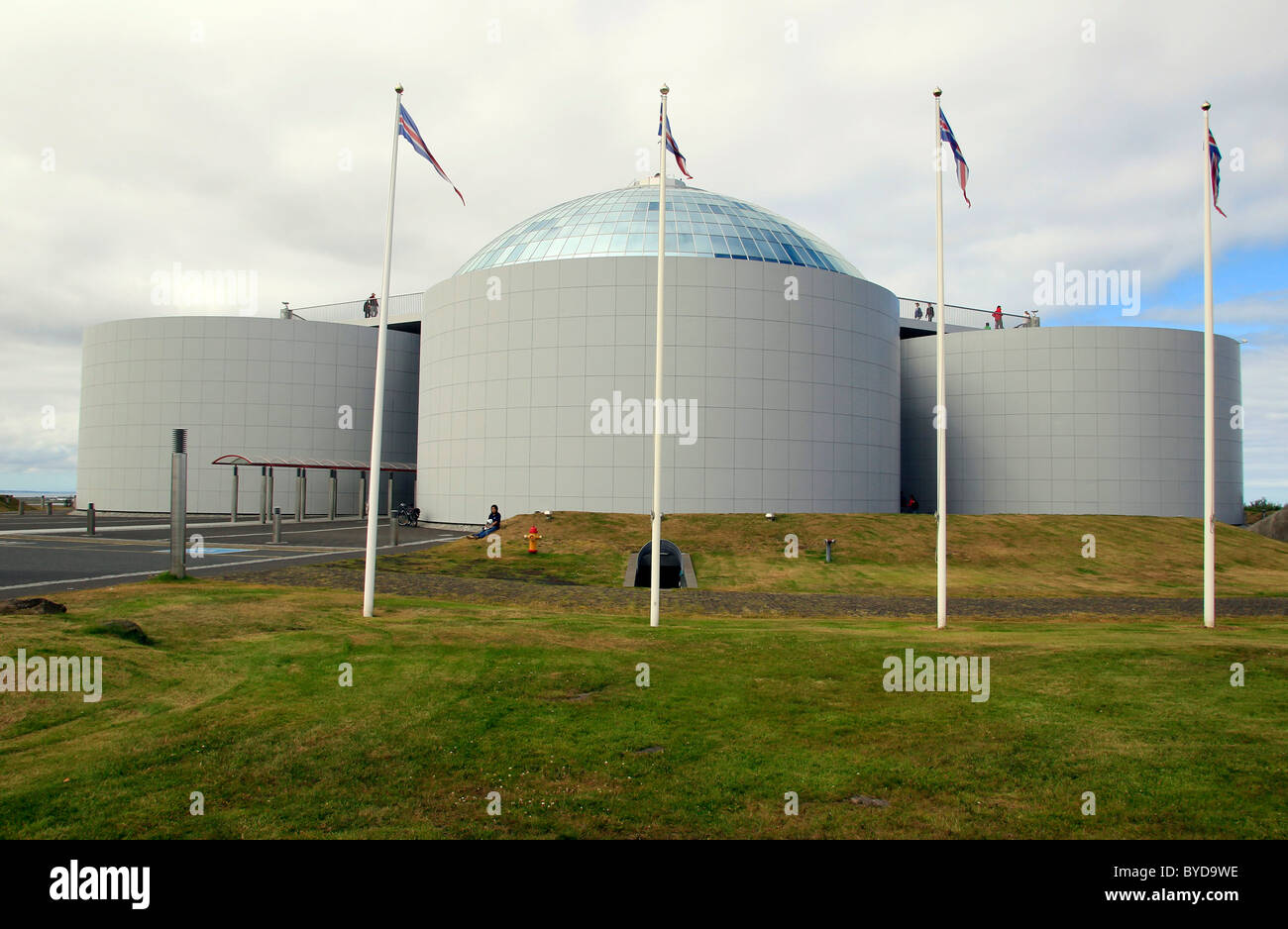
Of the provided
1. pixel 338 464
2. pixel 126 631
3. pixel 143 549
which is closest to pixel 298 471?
pixel 338 464

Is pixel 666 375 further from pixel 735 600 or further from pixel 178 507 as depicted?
pixel 178 507

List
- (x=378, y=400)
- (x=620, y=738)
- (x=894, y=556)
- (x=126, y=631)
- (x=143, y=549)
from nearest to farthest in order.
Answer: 1. (x=620, y=738)
2. (x=126, y=631)
3. (x=378, y=400)
4. (x=143, y=549)
5. (x=894, y=556)

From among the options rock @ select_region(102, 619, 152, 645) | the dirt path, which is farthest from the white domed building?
rock @ select_region(102, 619, 152, 645)

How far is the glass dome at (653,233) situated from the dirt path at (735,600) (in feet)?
76.4

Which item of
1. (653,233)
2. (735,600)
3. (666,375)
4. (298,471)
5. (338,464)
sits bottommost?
(735,600)

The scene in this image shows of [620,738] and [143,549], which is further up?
[143,549]

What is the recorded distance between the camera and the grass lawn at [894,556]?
24.6 meters

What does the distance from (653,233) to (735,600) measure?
26164 mm

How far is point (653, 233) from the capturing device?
4112cm

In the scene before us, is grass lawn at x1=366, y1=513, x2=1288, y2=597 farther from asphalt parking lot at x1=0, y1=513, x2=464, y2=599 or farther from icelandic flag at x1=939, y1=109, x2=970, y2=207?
icelandic flag at x1=939, y1=109, x2=970, y2=207

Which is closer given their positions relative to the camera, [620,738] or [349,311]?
[620,738]

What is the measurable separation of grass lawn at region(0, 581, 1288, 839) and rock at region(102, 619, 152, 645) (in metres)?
0.23
